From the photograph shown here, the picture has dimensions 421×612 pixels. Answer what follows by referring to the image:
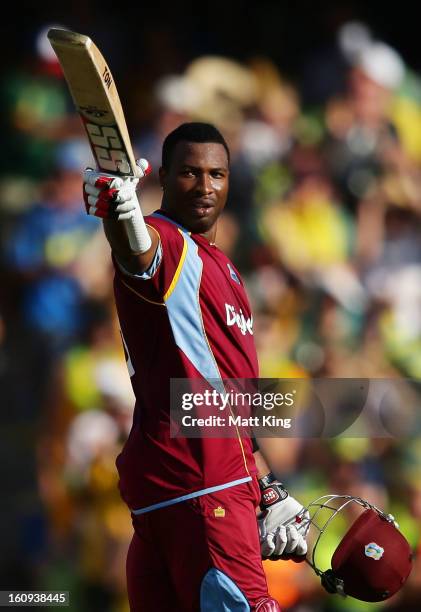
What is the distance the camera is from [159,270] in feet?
11.3

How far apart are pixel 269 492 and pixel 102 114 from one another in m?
1.53

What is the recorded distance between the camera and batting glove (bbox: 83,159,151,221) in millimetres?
3178

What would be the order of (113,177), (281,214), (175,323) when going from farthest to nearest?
(281,214) → (175,323) → (113,177)

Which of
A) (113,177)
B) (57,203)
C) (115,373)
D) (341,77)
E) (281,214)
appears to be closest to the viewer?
(113,177)

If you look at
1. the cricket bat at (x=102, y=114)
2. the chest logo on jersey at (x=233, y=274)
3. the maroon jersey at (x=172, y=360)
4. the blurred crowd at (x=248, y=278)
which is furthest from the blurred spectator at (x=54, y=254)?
the cricket bat at (x=102, y=114)

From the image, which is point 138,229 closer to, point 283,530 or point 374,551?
point 283,530

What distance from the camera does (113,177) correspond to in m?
3.22

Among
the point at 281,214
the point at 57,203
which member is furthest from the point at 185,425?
the point at 281,214

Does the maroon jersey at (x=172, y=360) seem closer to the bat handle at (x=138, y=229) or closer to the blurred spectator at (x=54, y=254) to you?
the bat handle at (x=138, y=229)

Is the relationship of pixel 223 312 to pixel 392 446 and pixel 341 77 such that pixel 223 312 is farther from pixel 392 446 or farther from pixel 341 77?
pixel 341 77

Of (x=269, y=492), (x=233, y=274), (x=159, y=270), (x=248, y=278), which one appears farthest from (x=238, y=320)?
(x=248, y=278)

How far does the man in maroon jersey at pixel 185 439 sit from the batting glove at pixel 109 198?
89mm

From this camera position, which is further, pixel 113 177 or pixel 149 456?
pixel 149 456

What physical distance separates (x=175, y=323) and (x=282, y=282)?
159 inches
